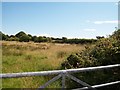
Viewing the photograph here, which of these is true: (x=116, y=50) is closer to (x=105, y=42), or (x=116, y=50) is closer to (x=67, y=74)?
(x=105, y=42)

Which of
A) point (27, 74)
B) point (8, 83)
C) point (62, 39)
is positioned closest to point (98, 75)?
point (8, 83)

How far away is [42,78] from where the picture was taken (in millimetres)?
10914

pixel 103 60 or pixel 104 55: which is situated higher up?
pixel 104 55

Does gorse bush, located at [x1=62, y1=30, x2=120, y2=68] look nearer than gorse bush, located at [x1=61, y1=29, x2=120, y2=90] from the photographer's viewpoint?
No

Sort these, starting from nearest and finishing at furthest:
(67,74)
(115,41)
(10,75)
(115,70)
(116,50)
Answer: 1. (10,75)
2. (67,74)
3. (115,70)
4. (116,50)
5. (115,41)

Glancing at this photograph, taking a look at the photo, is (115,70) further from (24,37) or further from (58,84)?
(24,37)

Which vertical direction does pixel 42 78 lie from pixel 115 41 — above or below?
below

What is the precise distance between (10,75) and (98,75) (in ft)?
16.3

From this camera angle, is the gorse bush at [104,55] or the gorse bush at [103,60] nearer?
the gorse bush at [103,60]

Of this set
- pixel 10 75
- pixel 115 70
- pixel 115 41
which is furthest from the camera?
pixel 115 41

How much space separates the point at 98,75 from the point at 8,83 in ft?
11.2

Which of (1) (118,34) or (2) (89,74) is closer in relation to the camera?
(2) (89,74)

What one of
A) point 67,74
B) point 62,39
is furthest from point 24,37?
point 67,74

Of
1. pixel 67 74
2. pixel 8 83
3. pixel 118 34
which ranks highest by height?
pixel 118 34
